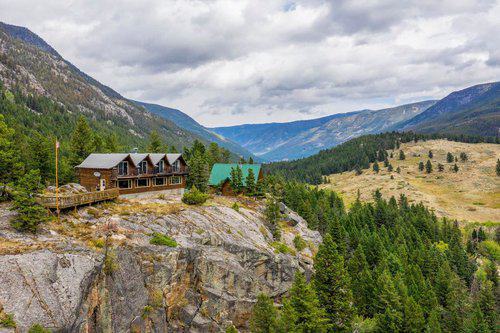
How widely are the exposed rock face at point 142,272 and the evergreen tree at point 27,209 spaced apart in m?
1.15

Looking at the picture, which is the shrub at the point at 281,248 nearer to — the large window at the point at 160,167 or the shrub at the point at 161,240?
the shrub at the point at 161,240

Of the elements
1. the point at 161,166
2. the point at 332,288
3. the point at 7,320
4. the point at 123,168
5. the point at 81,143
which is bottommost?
the point at 332,288

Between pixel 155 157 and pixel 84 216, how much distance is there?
81.3 ft

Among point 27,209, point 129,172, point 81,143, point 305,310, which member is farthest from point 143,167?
point 305,310

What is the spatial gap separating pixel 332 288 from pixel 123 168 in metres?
37.0

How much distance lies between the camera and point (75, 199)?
133 ft

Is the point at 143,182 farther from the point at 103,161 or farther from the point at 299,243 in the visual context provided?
the point at 299,243

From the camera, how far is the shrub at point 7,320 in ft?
74.0

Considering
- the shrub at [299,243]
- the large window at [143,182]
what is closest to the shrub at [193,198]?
the large window at [143,182]

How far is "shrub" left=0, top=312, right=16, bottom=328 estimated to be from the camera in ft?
74.0

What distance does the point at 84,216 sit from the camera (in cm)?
4041

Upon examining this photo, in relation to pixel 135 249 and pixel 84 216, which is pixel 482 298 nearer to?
pixel 135 249

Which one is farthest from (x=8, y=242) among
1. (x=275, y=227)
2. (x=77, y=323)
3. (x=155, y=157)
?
(x=275, y=227)

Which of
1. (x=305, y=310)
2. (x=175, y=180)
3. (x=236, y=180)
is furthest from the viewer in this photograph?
(x=236, y=180)
